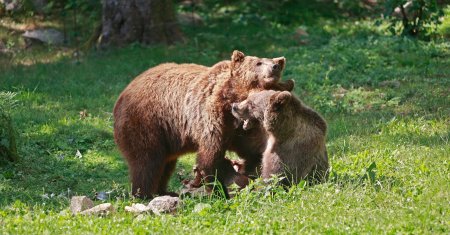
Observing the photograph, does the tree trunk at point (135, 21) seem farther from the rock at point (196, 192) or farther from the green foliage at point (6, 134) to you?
the rock at point (196, 192)

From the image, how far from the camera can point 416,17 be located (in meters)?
18.2

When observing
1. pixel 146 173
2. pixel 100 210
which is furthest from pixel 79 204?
pixel 146 173

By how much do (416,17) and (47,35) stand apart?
8.84m

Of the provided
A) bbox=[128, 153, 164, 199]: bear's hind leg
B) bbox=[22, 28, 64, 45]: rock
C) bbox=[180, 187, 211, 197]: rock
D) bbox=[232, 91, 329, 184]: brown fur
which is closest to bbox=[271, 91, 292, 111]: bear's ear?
bbox=[232, 91, 329, 184]: brown fur

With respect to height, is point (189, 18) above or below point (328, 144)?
above

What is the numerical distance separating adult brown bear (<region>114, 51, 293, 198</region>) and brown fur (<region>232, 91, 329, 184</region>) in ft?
1.21

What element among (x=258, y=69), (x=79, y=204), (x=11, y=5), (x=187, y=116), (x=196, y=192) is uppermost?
(x=258, y=69)

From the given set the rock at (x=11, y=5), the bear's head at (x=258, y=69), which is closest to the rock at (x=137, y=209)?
the bear's head at (x=258, y=69)

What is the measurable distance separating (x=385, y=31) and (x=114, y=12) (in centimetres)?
637

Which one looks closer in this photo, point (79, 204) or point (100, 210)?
point (100, 210)

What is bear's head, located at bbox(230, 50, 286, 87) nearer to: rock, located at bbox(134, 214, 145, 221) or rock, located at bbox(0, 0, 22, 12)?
rock, located at bbox(134, 214, 145, 221)

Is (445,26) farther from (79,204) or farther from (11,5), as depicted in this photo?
(79,204)

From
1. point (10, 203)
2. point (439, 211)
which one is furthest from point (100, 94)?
point (439, 211)

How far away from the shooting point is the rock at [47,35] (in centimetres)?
1947
